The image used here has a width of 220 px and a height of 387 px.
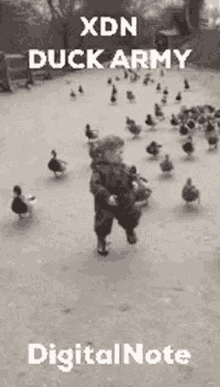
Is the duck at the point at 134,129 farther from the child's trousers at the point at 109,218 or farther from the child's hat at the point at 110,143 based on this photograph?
the child's hat at the point at 110,143

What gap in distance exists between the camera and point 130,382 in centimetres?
373

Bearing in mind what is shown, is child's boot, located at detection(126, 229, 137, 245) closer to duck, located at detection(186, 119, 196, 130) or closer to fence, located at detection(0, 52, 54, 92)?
duck, located at detection(186, 119, 196, 130)

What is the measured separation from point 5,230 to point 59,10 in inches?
1786

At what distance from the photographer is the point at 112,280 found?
5.43 m

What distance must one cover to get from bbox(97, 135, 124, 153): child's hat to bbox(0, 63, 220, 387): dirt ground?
1601 mm

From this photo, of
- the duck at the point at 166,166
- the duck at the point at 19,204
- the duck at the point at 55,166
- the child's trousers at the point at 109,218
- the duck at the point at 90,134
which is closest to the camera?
the child's trousers at the point at 109,218

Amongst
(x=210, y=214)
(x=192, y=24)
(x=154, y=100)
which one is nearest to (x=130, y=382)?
(x=210, y=214)

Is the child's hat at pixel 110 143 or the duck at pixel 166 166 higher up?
the child's hat at pixel 110 143

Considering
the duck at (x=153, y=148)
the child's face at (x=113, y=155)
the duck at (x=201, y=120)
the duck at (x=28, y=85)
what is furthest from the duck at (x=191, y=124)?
the duck at (x=28, y=85)

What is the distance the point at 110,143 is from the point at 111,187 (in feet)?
2.01

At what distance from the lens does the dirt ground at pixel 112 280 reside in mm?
3920

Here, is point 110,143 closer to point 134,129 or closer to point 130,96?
point 134,129

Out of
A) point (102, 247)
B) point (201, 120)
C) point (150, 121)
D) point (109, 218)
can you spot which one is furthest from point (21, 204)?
point (201, 120)

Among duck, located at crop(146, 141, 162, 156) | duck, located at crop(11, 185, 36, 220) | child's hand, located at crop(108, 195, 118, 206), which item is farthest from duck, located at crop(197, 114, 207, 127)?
child's hand, located at crop(108, 195, 118, 206)
